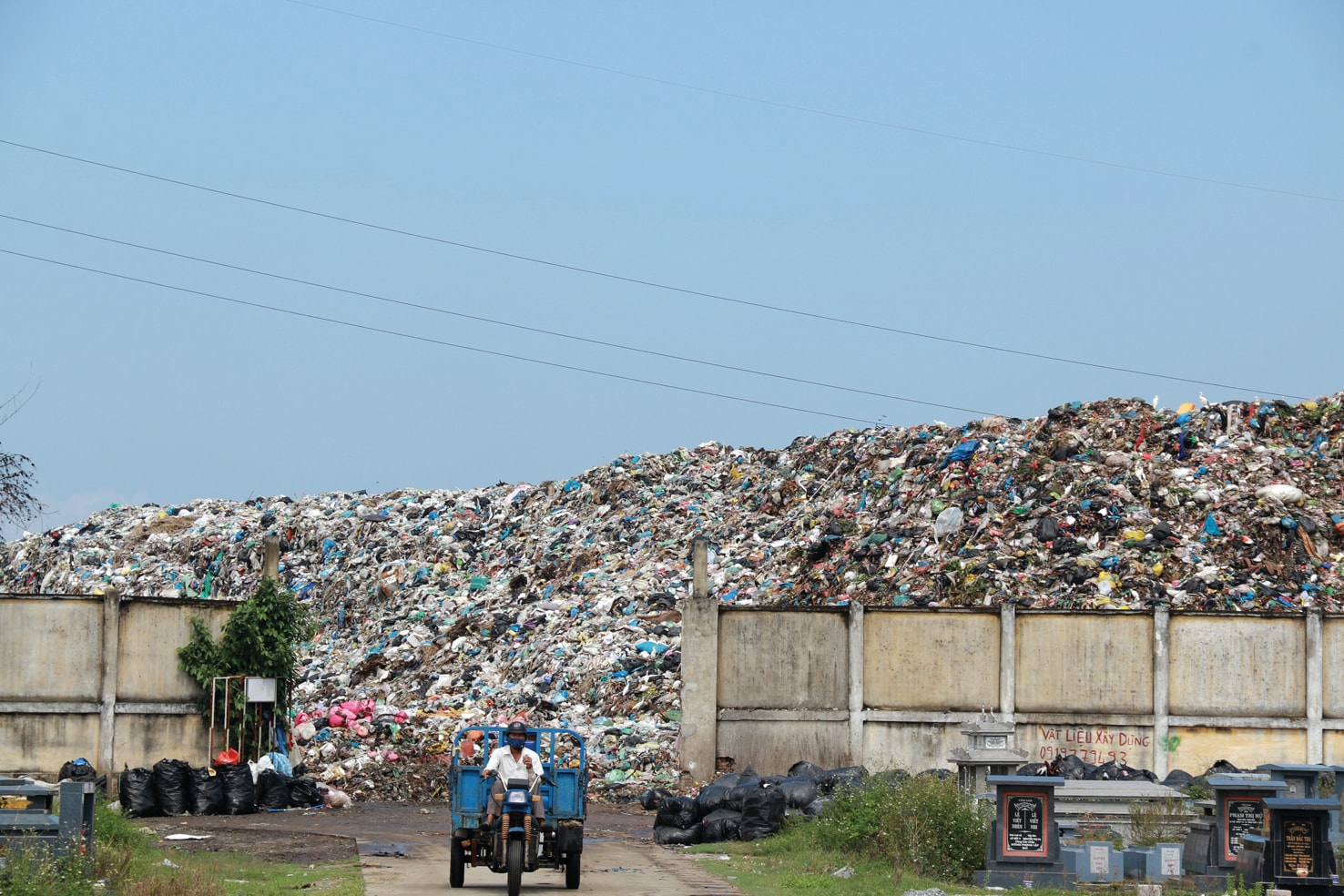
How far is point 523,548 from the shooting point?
31.4 meters

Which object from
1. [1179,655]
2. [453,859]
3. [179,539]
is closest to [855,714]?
[1179,655]

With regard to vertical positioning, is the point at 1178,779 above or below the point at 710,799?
above

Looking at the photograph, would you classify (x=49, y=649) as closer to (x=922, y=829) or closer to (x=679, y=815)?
(x=679, y=815)

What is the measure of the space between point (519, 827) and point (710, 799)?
16.6 feet

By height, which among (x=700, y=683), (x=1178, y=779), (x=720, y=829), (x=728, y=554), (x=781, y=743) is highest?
(x=728, y=554)

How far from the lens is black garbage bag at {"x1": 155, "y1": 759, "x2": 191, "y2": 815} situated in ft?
56.8

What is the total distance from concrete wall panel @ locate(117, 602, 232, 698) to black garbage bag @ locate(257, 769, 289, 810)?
1.42 meters

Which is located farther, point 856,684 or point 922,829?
point 856,684

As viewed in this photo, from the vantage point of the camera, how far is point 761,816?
15.0 m

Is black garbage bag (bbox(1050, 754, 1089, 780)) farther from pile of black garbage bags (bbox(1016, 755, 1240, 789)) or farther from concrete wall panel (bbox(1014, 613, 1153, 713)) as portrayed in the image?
concrete wall panel (bbox(1014, 613, 1153, 713))

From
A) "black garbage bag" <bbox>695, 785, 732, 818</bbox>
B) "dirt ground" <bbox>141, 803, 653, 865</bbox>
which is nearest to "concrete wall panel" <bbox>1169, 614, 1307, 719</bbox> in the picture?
"black garbage bag" <bbox>695, 785, 732, 818</bbox>

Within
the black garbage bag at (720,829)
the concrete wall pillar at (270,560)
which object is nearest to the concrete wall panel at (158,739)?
the concrete wall pillar at (270,560)

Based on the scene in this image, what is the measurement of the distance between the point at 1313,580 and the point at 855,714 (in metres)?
8.16

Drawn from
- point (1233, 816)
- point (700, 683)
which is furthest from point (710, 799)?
point (1233, 816)
